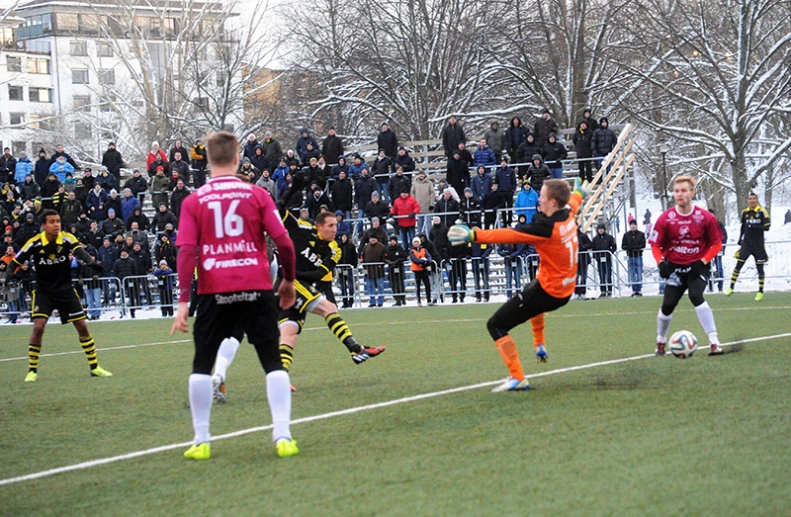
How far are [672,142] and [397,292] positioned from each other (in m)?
24.3

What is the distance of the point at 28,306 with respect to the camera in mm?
27906

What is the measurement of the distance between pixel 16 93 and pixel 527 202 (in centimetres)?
7641

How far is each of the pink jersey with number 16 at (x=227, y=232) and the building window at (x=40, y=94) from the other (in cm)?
9226

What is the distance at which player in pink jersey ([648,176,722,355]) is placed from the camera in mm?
10945

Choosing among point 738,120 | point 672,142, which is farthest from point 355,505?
point 672,142

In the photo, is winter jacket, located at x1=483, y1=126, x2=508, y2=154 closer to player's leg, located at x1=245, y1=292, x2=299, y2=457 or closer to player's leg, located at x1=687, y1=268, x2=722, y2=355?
player's leg, located at x1=687, y1=268, x2=722, y2=355

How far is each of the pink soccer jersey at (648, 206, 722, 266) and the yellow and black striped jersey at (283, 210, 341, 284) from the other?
342cm

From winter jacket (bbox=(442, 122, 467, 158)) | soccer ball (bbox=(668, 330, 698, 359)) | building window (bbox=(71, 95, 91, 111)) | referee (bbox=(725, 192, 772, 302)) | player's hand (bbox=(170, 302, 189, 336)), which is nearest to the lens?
player's hand (bbox=(170, 302, 189, 336))

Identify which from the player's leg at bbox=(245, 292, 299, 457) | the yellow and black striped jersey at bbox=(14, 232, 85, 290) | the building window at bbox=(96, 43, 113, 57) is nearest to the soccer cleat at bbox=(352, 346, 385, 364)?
the player's leg at bbox=(245, 292, 299, 457)

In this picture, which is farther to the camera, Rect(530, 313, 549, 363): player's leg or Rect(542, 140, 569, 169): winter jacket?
Rect(542, 140, 569, 169): winter jacket

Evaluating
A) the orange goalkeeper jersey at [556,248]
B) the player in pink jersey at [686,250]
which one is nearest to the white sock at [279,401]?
the orange goalkeeper jersey at [556,248]

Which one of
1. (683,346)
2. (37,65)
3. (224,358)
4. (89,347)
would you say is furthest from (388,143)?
(37,65)

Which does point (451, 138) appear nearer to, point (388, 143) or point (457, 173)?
point (457, 173)

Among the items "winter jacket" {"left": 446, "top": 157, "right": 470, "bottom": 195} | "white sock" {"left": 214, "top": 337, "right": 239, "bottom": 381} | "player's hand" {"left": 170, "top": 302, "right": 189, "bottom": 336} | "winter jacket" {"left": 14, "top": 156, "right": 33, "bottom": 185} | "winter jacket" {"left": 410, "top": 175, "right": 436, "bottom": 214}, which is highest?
"winter jacket" {"left": 14, "top": 156, "right": 33, "bottom": 185}
